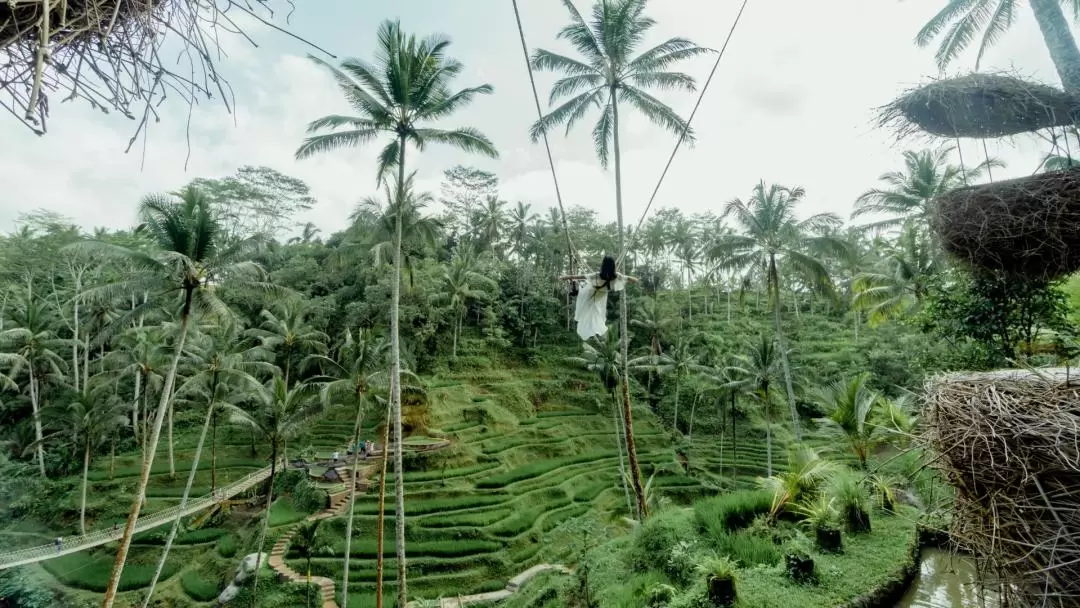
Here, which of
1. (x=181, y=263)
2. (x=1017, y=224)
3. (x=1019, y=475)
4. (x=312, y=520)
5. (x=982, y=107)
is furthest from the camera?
(x=312, y=520)

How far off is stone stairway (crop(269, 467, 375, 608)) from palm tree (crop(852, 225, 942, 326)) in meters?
17.0

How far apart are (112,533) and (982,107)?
22127 millimetres

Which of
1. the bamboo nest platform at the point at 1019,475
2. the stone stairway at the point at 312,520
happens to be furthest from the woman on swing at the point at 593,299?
the stone stairway at the point at 312,520

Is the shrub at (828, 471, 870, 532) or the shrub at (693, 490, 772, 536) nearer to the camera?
the shrub at (828, 471, 870, 532)

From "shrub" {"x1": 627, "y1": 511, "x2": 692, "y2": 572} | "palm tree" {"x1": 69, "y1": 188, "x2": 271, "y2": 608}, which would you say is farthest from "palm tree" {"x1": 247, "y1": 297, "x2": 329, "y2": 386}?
"shrub" {"x1": 627, "y1": 511, "x2": 692, "y2": 572}

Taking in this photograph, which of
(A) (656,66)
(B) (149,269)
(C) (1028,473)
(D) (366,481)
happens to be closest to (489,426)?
(D) (366,481)

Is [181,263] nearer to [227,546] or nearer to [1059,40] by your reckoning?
[227,546]

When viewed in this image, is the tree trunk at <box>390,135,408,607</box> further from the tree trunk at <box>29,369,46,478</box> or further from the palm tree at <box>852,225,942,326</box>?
the tree trunk at <box>29,369,46,478</box>

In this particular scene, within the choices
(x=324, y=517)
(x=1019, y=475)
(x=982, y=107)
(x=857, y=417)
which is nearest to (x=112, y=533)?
(x=324, y=517)

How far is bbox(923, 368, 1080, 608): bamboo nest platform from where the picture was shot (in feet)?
6.06

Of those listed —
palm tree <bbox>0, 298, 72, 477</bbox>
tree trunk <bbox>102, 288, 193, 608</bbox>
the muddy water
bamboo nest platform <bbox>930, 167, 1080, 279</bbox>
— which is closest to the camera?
bamboo nest platform <bbox>930, 167, 1080, 279</bbox>

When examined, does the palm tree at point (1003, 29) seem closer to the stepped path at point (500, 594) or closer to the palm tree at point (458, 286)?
the stepped path at point (500, 594)

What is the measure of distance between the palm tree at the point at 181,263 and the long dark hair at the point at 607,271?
7980 millimetres

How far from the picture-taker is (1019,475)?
6.52 ft
